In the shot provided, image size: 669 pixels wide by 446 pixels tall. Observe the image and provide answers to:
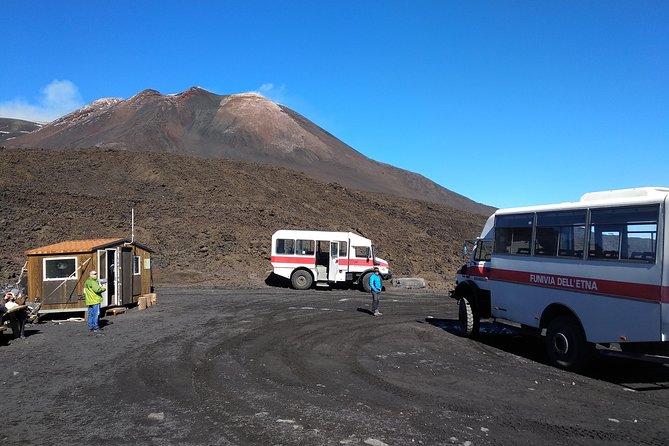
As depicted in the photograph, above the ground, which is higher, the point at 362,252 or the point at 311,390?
the point at 362,252

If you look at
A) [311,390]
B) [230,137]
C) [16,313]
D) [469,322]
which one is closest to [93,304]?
[16,313]

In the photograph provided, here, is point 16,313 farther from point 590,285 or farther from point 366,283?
point 366,283

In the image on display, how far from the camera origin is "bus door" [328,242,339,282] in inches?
1008

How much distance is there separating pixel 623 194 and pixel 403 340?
233 inches

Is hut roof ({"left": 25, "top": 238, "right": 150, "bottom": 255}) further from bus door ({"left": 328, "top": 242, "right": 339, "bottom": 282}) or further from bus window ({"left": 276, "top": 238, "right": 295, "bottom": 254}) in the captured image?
bus door ({"left": 328, "top": 242, "right": 339, "bottom": 282})

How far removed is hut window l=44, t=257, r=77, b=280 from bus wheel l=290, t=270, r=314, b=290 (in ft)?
37.5

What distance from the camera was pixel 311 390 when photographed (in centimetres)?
810

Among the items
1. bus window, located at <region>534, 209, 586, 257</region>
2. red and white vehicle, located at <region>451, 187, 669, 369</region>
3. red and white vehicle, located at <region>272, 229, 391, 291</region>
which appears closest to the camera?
red and white vehicle, located at <region>451, 187, 669, 369</region>

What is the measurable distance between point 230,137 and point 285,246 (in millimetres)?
75267

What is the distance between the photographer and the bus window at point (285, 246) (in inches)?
1026

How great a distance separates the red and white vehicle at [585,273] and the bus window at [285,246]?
14.2 m

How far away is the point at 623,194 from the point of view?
32.0 feet

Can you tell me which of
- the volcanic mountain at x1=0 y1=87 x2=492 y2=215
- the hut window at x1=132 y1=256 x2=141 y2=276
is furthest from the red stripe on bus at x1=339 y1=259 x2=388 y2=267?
the volcanic mountain at x1=0 y1=87 x2=492 y2=215

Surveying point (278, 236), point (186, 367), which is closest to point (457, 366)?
point (186, 367)
